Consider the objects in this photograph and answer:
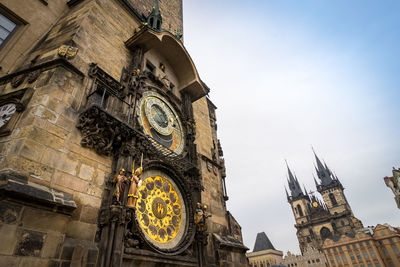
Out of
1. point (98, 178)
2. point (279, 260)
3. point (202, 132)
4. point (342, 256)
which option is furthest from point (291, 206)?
point (98, 178)

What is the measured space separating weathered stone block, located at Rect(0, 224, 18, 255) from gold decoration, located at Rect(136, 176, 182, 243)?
2.77 metres

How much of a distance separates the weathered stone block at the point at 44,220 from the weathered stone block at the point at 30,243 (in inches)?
4.1

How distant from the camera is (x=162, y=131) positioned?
8234 millimetres

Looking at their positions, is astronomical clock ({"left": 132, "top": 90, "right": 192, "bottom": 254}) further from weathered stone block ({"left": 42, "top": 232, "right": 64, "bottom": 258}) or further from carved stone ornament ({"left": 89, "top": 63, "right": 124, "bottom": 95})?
weathered stone block ({"left": 42, "top": 232, "right": 64, "bottom": 258})

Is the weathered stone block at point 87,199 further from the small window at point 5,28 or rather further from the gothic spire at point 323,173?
the gothic spire at point 323,173

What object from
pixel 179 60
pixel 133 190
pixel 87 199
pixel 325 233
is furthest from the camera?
pixel 325 233

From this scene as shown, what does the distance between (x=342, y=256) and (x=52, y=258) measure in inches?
2329

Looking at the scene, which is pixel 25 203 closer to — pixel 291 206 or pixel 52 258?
pixel 52 258

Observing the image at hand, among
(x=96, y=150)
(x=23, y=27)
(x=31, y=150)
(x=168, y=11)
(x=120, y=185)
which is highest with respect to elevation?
(x=168, y=11)

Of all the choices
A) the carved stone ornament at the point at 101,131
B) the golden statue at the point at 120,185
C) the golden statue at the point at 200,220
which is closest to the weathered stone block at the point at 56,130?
the carved stone ornament at the point at 101,131

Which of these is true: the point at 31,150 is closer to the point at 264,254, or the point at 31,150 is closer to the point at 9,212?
the point at 9,212

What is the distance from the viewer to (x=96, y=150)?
5430 millimetres

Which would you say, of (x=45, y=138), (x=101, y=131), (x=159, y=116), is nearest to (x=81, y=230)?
(x=45, y=138)

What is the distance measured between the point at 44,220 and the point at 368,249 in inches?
2315
